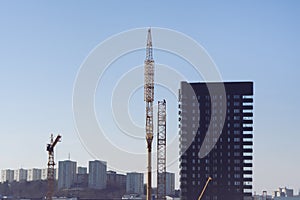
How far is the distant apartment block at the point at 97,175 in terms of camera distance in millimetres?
193500

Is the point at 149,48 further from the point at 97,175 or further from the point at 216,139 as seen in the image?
the point at 97,175

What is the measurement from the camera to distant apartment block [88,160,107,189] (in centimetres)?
19350

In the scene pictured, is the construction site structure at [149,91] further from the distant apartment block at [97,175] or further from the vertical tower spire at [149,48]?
the distant apartment block at [97,175]

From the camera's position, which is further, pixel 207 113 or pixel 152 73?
pixel 207 113

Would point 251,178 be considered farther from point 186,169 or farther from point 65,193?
point 65,193

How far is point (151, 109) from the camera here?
88.4m

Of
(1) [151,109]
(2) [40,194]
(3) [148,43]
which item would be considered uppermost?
(3) [148,43]

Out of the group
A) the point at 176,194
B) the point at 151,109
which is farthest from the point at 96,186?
the point at 151,109

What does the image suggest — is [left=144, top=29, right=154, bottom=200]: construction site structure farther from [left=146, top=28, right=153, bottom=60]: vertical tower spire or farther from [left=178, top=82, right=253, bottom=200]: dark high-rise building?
[left=178, top=82, right=253, bottom=200]: dark high-rise building

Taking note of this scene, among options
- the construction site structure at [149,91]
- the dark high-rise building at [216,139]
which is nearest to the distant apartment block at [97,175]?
the dark high-rise building at [216,139]

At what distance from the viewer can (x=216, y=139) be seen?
156875mm

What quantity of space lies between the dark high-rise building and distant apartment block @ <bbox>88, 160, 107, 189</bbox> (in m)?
42.9

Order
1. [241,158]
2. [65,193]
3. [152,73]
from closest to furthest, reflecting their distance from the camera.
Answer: [152,73] < [241,158] < [65,193]

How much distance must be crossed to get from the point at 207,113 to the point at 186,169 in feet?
50.2
